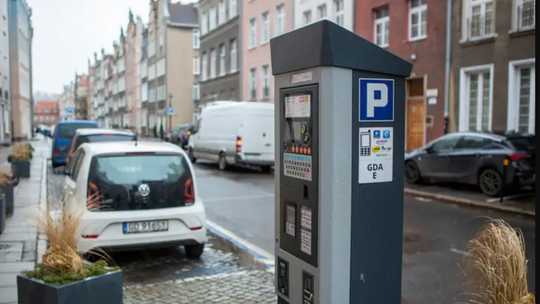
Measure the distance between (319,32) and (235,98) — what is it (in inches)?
1338

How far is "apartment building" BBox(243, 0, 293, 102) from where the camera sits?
97.5 ft

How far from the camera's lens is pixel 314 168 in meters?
3.31

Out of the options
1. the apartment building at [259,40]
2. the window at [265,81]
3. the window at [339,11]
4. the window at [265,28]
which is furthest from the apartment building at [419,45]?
the window at [265,81]

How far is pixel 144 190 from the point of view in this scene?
6645 mm

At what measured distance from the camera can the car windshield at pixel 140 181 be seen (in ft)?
21.5

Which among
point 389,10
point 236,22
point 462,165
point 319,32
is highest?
point 236,22

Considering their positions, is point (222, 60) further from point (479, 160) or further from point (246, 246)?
point (246, 246)

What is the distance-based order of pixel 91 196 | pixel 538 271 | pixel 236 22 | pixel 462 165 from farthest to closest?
pixel 236 22, pixel 462 165, pixel 91 196, pixel 538 271

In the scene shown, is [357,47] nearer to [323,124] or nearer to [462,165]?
[323,124]

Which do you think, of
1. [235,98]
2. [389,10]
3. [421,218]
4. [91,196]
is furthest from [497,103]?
Result: [235,98]

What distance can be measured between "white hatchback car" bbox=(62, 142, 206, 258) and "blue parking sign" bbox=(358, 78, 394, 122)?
3940 millimetres

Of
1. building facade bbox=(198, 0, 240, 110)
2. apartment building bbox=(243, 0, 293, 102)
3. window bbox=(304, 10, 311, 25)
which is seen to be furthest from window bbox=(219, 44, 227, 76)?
window bbox=(304, 10, 311, 25)

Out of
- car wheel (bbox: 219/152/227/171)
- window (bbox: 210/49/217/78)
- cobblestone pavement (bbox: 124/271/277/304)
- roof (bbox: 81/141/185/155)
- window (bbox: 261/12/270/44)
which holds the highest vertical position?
window (bbox: 261/12/270/44)

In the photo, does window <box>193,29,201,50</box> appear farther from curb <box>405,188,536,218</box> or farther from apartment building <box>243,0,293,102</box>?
curb <box>405,188,536,218</box>
